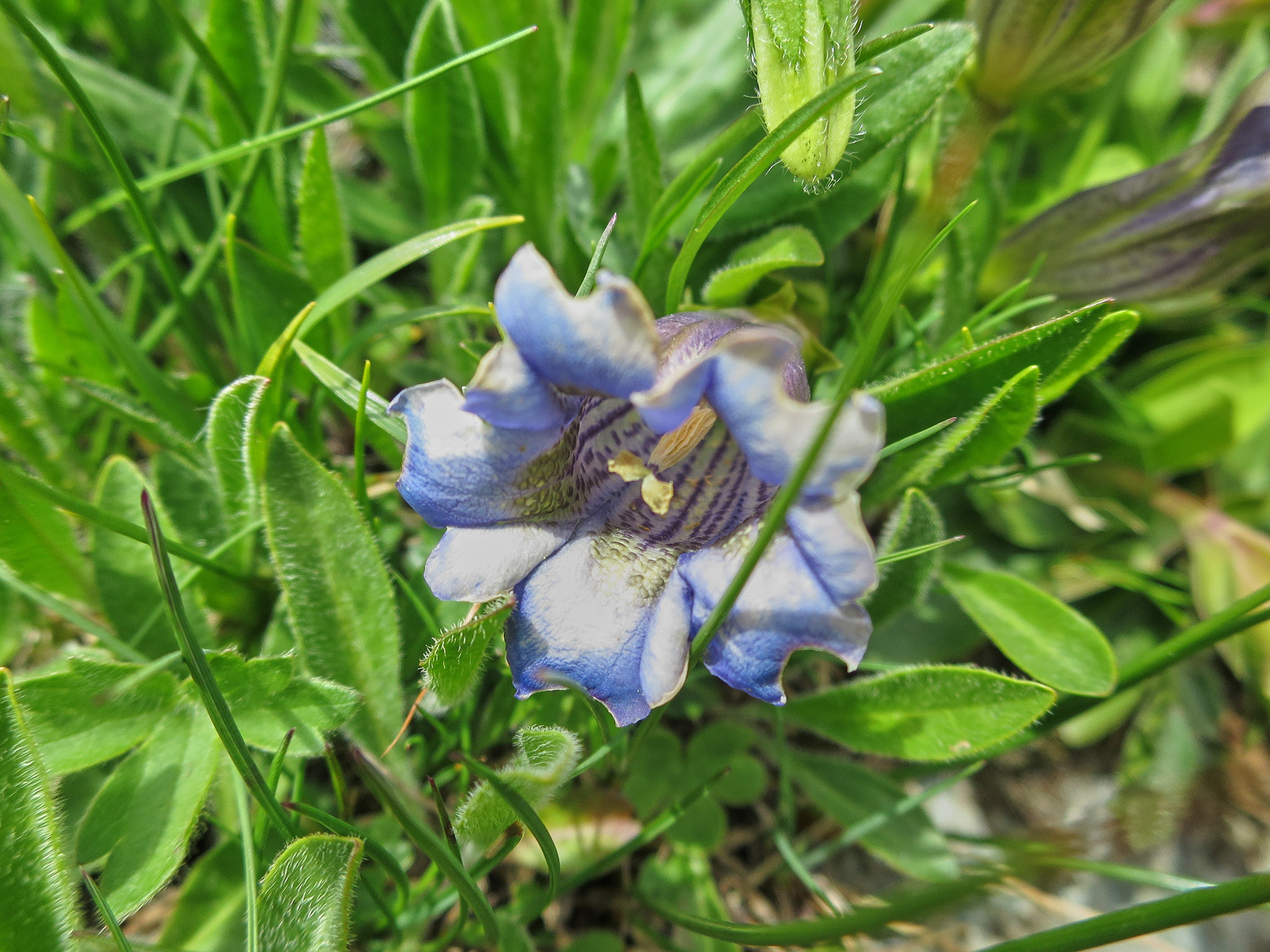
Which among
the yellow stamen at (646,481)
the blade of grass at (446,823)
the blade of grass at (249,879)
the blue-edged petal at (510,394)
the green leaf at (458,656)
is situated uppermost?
the blue-edged petal at (510,394)

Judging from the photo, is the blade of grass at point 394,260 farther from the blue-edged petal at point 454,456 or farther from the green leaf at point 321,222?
the blue-edged petal at point 454,456

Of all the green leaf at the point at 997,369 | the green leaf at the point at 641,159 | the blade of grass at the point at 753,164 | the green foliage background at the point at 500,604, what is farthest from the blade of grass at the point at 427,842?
the green leaf at the point at 641,159

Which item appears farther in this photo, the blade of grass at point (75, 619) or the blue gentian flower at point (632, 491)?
the blade of grass at point (75, 619)

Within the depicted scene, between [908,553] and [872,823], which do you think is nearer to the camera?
[908,553]

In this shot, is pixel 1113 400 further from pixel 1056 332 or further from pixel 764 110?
pixel 764 110

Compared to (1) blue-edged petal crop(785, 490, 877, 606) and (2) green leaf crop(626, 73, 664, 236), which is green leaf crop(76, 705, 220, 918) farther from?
(2) green leaf crop(626, 73, 664, 236)

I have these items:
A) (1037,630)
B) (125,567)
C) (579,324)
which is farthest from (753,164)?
(125,567)

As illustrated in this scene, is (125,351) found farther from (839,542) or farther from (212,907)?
(839,542)
